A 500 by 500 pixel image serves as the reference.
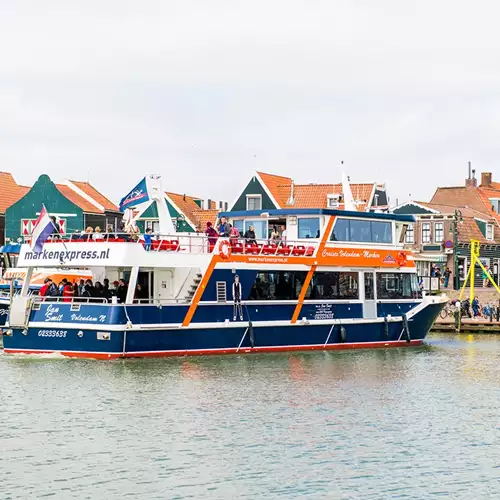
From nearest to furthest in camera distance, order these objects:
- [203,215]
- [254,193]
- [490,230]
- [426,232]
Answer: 1. [426,232]
2. [254,193]
3. [490,230]
4. [203,215]

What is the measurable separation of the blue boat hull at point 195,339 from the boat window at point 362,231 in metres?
3.11

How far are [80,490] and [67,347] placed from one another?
1613 centimetres

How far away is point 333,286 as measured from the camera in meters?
40.0

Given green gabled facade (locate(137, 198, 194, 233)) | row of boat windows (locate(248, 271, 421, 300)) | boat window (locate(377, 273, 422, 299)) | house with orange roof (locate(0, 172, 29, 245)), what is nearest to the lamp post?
green gabled facade (locate(137, 198, 194, 233))

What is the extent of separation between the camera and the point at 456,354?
4059 centimetres

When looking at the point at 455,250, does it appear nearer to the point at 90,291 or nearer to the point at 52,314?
the point at 90,291

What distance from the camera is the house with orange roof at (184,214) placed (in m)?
77.3

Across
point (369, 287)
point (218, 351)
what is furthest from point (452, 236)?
point (218, 351)

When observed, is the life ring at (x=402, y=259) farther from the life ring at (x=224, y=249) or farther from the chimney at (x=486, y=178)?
the chimney at (x=486, y=178)

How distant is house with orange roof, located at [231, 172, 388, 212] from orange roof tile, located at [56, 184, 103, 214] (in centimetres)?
996

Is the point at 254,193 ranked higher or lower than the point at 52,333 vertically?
higher

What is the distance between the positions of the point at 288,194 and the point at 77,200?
14919 millimetres

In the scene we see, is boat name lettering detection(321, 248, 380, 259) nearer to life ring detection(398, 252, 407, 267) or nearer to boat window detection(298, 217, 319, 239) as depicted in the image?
boat window detection(298, 217, 319, 239)

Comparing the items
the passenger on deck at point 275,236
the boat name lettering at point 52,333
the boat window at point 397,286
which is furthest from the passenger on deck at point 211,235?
the boat window at point 397,286
